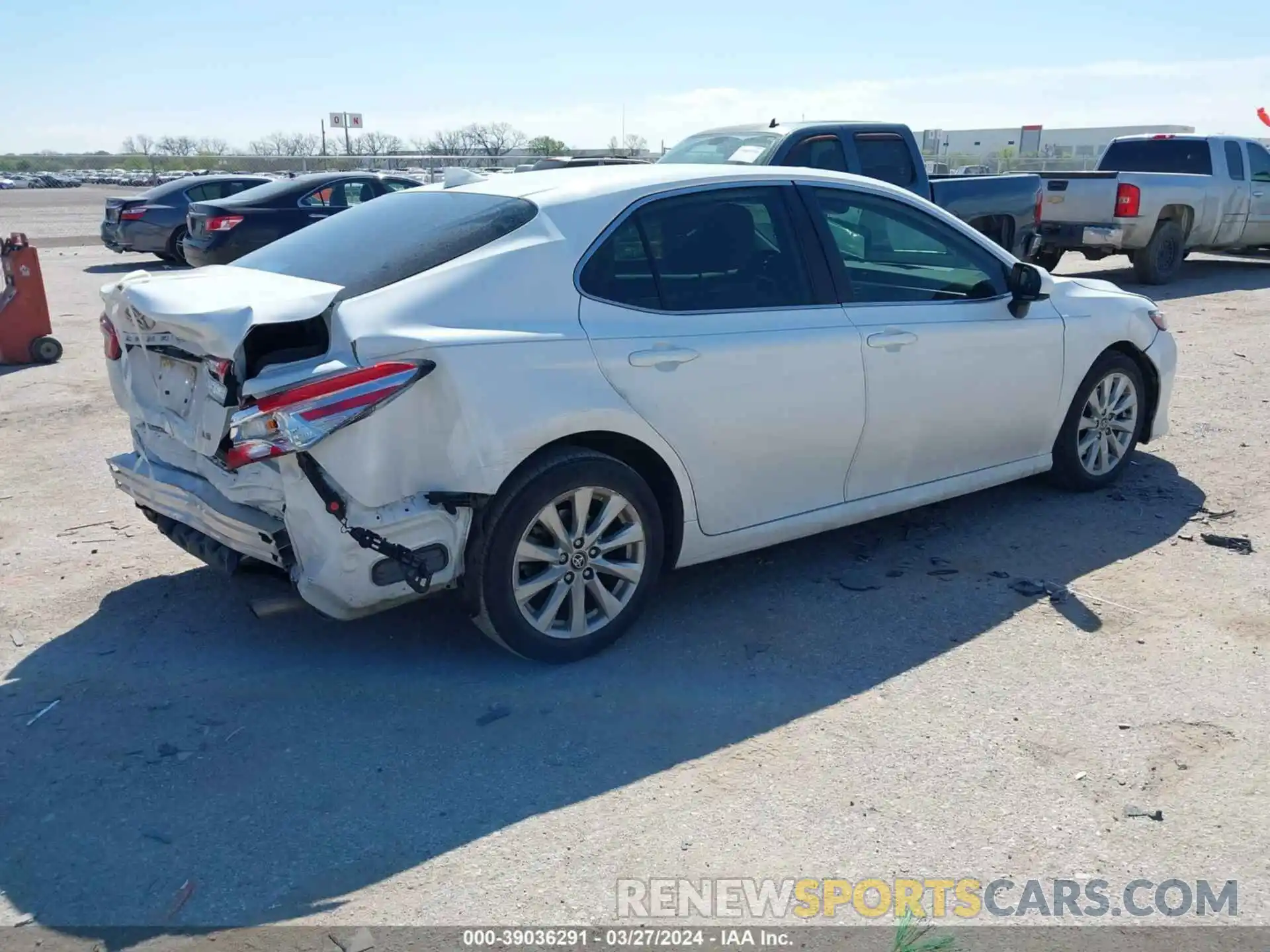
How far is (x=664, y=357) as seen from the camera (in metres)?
4.30

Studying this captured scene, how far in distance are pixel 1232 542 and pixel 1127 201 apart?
398 inches

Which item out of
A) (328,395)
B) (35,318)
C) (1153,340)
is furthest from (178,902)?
(35,318)

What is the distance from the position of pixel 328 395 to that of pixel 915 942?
92.6 inches

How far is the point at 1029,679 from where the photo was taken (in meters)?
4.18

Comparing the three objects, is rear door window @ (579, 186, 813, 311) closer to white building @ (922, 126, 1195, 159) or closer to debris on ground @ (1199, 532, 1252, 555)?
debris on ground @ (1199, 532, 1252, 555)

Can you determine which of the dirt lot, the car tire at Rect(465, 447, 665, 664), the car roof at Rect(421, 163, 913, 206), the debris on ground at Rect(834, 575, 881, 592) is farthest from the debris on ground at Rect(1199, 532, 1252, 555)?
the car tire at Rect(465, 447, 665, 664)

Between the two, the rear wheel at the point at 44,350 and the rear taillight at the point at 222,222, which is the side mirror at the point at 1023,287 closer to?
the rear wheel at the point at 44,350

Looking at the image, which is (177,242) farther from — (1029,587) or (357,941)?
(357,941)

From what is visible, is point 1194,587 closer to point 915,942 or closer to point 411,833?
point 915,942

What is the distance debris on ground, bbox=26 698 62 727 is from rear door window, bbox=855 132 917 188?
8402 mm

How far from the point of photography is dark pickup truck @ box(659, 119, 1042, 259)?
10.1m

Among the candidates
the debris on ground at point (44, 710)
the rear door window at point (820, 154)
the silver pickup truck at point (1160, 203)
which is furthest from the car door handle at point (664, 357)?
the silver pickup truck at point (1160, 203)

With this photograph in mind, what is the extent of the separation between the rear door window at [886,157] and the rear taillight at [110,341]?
748cm

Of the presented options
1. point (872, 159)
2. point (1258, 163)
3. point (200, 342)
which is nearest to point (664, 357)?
point (200, 342)
